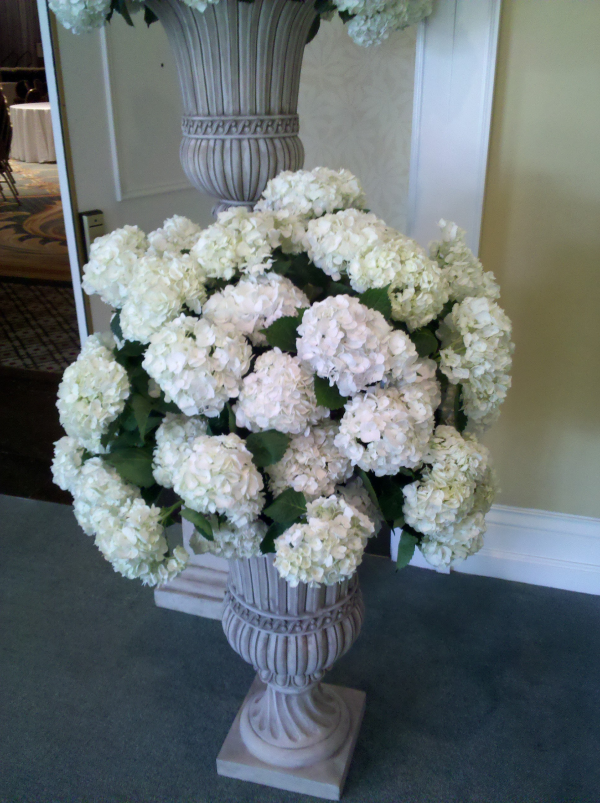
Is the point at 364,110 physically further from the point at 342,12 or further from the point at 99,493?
the point at 99,493

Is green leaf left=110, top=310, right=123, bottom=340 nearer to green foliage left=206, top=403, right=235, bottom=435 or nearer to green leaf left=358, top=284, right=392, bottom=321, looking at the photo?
green foliage left=206, top=403, right=235, bottom=435

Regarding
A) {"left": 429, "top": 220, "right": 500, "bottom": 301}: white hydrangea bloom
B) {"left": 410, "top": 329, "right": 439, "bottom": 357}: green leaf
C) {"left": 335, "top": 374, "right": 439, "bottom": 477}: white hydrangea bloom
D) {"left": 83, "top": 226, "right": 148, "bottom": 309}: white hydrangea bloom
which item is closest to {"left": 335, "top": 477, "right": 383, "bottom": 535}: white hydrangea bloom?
{"left": 335, "top": 374, "right": 439, "bottom": 477}: white hydrangea bloom

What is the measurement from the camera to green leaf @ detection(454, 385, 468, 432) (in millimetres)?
1043

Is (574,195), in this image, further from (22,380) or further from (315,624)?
(22,380)

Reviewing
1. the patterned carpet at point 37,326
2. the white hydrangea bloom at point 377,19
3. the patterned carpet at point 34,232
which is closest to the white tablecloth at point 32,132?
the patterned carpet at point 34,232

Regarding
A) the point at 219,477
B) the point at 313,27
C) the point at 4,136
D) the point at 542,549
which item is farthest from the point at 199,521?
the point at 4,136

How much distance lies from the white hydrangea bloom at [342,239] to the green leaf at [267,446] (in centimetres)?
24

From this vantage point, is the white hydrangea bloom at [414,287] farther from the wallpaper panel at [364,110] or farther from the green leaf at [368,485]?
the wallpaper panel at [364,110]

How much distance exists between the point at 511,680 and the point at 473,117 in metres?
1.37

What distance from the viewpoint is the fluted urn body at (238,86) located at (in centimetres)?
121

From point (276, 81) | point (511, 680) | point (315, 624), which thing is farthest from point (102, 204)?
point (511, 680)

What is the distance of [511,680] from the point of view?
5.45 ft

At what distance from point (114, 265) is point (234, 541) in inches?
17.6

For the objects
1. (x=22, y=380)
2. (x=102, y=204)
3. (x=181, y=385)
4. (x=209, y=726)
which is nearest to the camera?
(x=181, y=385)
